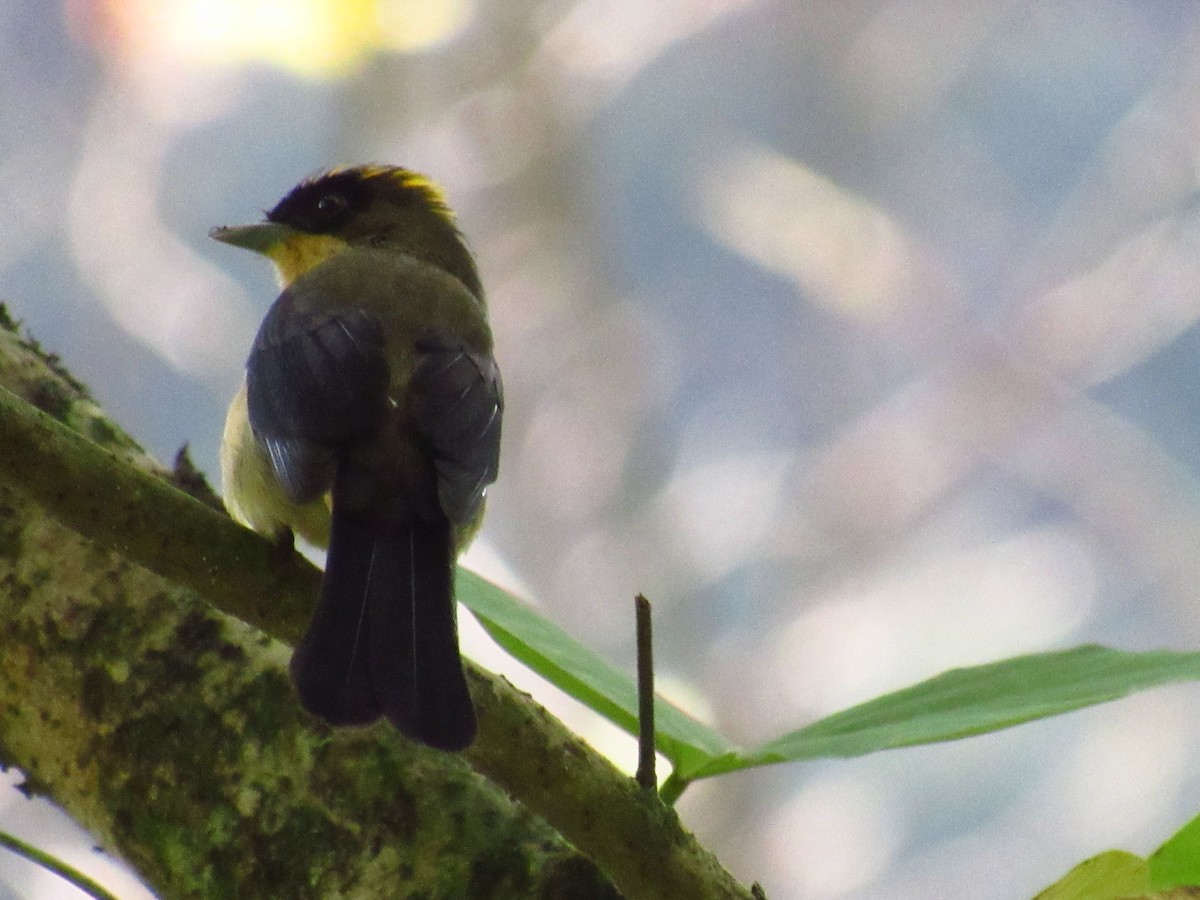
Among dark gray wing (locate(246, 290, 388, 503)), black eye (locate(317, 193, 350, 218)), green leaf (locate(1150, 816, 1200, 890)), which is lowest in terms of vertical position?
green leaf (locate(1150, 816, 1200, 890))

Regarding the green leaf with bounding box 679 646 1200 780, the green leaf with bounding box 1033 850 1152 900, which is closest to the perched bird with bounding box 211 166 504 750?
the green leaf with bounding box 679 646 1200 780

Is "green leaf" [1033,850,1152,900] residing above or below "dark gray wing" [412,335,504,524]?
below

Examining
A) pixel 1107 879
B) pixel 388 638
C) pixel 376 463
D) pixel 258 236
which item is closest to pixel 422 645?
pixel 388 638

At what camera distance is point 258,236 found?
9.02 ft

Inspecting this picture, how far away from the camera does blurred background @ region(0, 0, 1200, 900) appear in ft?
16.4

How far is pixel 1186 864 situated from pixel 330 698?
0.69m

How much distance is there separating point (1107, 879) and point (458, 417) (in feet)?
3.12

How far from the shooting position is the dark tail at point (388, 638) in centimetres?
132

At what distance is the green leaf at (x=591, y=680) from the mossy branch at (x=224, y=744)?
0.04 m

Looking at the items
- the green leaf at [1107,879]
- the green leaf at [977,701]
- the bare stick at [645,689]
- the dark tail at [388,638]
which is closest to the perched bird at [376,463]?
the dark tail at [388,638]

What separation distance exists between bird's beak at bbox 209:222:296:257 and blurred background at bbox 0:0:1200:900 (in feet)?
7.26

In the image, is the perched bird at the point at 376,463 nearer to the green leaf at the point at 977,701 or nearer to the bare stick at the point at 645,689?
the bare stick at the point at 645,689

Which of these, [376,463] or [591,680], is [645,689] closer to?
[591,680]

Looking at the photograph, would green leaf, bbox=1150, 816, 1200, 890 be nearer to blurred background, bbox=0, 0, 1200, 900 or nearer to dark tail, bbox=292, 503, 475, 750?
dark tail, bbox=292, 503, 475, 750
